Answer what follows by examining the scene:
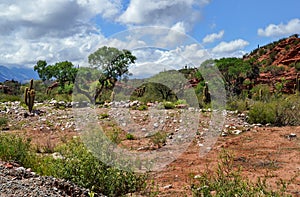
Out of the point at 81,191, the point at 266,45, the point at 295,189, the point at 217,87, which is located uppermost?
the point at 266,45

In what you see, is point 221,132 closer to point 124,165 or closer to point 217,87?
point 124,165

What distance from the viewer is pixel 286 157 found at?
680 centimetres

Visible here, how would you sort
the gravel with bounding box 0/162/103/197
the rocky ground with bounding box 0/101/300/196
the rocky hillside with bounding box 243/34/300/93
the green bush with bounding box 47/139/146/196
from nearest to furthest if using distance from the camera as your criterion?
1. the gravel with bounding box 0/162/103/197
2. the rocky ground with bounding box 0/101/300/196
3. the green bush with bounding box 47/139/146/196
4. the rocky hillside with bounding box 243/34/300/93

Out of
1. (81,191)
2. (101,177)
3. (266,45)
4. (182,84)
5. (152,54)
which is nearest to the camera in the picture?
(81,191)

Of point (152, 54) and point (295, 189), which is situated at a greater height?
point (152, 54)

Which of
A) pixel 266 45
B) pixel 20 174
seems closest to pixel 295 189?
pixel 20 174

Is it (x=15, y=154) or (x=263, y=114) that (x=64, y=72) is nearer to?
(x=263, y=114)

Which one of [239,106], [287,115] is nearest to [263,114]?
[287,115]

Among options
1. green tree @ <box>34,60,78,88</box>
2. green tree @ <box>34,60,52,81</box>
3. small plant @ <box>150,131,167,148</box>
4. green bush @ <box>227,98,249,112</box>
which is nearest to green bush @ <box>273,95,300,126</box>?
green bush @ <box>227,98,249,112</box>

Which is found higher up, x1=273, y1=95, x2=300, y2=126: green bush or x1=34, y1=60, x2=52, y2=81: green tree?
x1=34, y1=60, x2=52, y2=81: green tree

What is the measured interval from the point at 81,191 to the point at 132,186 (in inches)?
31.4

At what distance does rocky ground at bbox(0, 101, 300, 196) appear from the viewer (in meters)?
3.82

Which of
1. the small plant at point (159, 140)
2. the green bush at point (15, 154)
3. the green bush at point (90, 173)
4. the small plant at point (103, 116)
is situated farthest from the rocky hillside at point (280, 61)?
the green bush at point (15, 154)

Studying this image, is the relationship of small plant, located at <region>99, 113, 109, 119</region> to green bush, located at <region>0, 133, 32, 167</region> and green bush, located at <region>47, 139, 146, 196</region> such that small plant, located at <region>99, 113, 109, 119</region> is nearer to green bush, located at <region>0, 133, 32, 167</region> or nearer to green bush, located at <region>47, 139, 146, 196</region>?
green bush, located at <region>0, 133, 32, 167</region>
